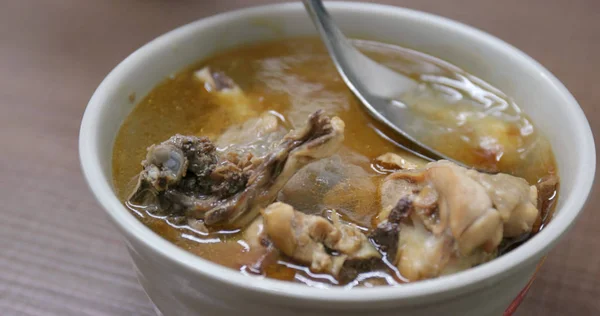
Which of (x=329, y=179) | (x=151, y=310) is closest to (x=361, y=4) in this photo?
(x=329, y=179)

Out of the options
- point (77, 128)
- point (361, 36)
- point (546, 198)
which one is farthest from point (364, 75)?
point (77, 128)

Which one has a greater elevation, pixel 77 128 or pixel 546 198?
pixel 546 198

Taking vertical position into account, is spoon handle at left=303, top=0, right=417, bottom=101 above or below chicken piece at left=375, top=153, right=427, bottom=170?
above

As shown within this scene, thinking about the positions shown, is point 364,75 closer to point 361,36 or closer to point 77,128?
point 361,36

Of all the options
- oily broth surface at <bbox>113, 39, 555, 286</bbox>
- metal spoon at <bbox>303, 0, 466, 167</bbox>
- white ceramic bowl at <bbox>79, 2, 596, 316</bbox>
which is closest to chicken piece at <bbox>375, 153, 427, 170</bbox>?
oily broth surface at <bbox>113, 39, 555, 286</bbox>

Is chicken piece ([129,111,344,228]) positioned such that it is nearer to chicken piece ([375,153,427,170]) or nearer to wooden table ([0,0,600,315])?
chicken piece ([375,153,427,170])

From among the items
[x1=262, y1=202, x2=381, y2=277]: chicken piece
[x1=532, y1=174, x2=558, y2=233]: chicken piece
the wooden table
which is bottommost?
the wooden table

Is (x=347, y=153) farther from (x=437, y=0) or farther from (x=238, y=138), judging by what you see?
(x=437, y=0)
